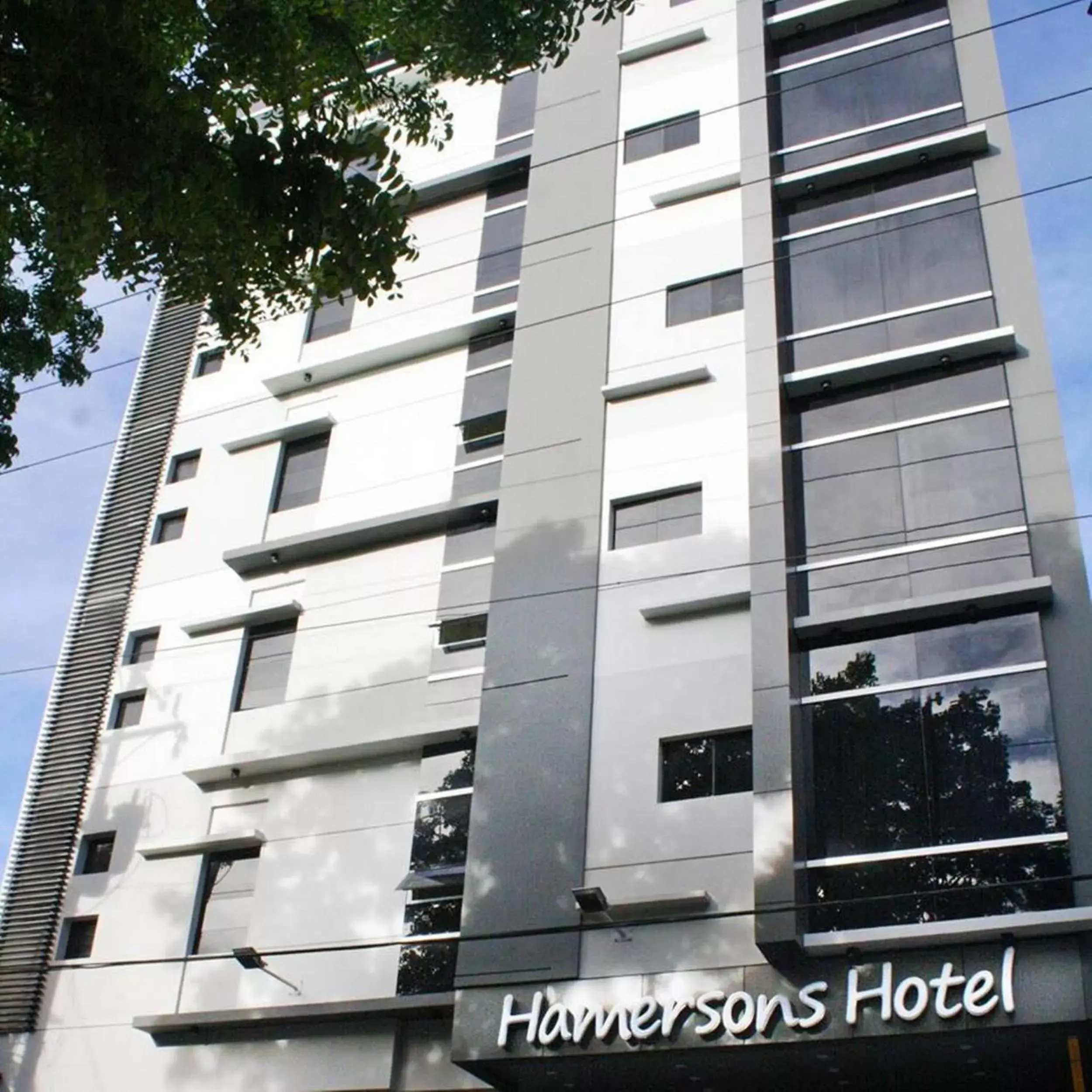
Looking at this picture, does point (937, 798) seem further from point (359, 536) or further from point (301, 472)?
point (301, 472)

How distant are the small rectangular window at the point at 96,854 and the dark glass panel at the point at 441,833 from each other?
5759 millimetres

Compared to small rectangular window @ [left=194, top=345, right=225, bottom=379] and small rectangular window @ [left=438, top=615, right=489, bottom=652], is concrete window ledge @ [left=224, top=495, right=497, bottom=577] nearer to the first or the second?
small rectangular window @ [left=438, top=615, right=489, bottom=652]

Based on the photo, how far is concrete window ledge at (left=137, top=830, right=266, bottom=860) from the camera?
66.6ft

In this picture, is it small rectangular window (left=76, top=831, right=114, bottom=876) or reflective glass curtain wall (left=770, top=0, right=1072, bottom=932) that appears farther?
small rectangular window (left=76, top=831, right=114, bottom=876)

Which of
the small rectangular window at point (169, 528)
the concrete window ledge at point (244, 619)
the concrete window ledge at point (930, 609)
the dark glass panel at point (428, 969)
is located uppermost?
the small rectangular window at point (169, 528)

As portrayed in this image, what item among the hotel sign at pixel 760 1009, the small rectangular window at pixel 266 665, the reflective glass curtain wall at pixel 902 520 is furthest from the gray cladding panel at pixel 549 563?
the small rectangular window at pixel 266 665

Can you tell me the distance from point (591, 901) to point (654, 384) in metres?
8.22

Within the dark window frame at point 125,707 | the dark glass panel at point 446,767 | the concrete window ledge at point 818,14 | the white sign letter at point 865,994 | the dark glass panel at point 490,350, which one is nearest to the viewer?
the white sign letter at point 865,994

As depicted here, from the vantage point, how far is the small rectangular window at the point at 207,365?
26797 millimetres

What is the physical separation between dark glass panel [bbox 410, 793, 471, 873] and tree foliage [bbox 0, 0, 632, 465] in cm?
798

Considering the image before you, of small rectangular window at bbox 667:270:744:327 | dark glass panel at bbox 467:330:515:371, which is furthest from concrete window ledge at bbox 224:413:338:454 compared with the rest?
small rectangular window at bbox 667:270:744:327

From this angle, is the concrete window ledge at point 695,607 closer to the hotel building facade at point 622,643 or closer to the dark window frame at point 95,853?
the hotel building facade at point 622,643

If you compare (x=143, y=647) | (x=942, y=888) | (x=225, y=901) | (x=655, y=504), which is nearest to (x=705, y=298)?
(x=655, y=504)

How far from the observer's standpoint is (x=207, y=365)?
1063 inches
